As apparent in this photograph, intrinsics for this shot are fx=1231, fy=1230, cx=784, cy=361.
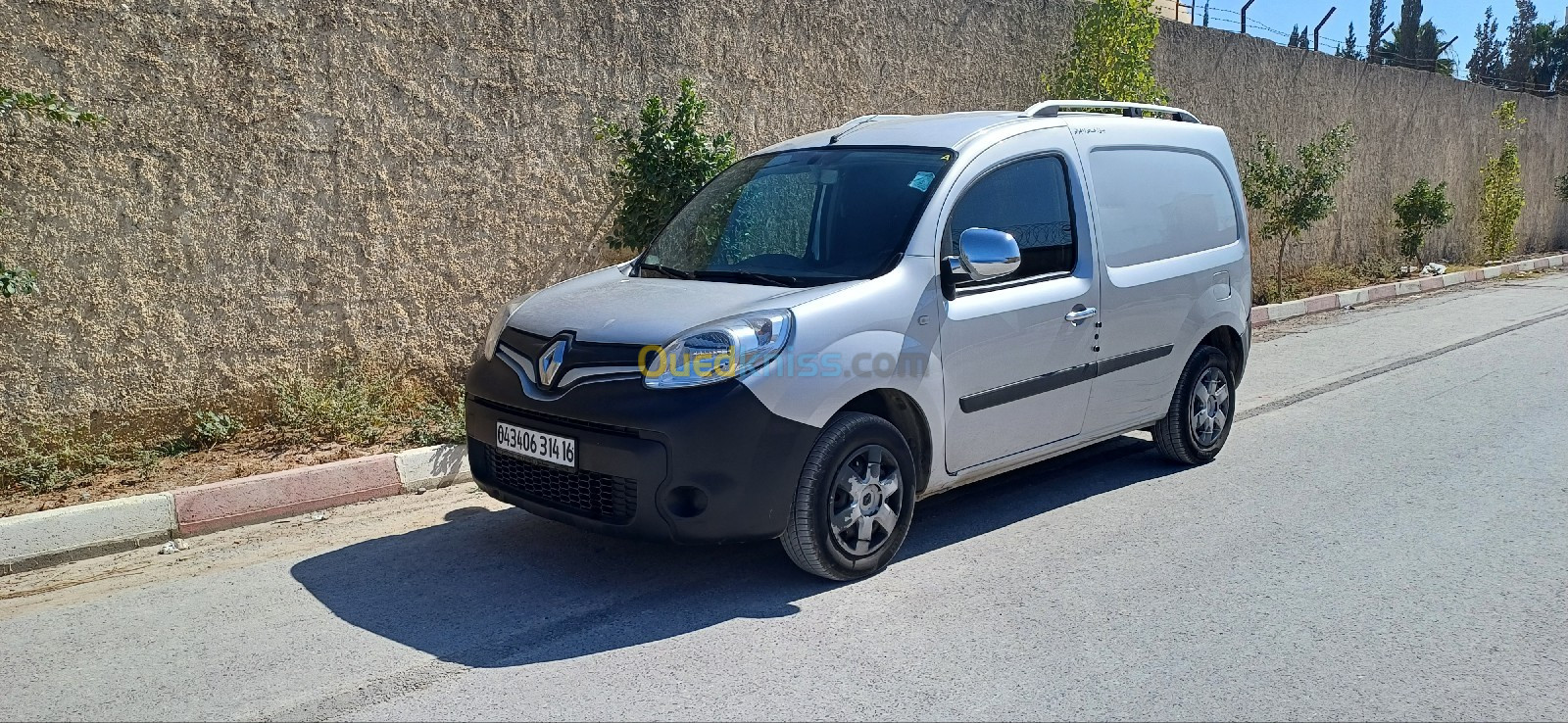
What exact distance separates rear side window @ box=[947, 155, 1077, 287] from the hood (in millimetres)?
760

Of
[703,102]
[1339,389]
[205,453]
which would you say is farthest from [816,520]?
[1339,389]

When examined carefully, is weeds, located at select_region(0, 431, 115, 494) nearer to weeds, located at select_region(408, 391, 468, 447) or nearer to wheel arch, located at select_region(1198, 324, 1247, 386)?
weeds, located at select_region(408, 391, 468, 447)

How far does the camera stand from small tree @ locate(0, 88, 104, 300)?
18.0 ft

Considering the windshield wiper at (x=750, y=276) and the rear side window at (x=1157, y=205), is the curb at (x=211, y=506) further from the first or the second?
the rear side window at (x=1157, y=205)

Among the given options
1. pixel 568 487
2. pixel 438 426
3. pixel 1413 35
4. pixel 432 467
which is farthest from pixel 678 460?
pixel 1413 35

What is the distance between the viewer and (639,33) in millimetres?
8172

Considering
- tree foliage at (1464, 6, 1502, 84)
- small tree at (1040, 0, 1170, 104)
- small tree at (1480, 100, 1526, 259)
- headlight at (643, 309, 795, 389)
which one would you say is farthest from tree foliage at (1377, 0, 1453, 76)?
headlight at (643, 309, 795, 389)

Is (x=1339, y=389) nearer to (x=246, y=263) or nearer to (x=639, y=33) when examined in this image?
(x=639, y=33)

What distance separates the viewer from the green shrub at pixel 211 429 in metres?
6.31

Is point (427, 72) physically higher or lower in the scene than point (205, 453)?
higher

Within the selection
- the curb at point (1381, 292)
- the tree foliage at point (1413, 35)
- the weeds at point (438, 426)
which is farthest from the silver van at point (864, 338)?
the tree foliage at point (1413, 35)

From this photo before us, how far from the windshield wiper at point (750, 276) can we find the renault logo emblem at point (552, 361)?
0.78 meters

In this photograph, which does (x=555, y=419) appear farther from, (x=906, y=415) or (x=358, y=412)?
(x=358, y=412)

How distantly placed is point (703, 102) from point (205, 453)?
3588 millimetres
